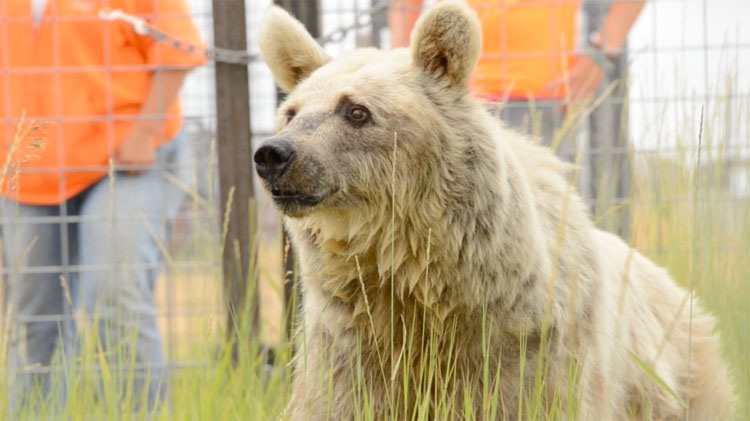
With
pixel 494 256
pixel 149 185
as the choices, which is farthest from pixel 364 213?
pixel 149 185

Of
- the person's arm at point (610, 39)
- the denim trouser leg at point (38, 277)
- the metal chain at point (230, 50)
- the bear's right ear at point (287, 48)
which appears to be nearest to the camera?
the bear's right ear at point (287, 48)

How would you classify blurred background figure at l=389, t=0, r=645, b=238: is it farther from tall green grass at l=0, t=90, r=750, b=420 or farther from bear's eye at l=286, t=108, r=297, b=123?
bear's eye at l=286, t=108, r=297, b=123

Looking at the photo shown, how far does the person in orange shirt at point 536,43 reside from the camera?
4559mm

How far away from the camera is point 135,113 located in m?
4.55

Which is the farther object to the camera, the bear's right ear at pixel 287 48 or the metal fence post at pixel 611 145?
the metal fence post at pixel 611 145

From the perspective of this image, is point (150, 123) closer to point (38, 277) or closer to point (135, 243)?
point (135, 243)

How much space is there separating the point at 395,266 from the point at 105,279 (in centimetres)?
192

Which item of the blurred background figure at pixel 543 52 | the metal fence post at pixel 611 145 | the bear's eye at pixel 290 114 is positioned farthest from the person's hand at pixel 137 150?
the metal fence post at pixel 611 145

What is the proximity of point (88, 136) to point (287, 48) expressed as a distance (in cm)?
176

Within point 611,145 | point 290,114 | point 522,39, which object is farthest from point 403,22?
point 290,114

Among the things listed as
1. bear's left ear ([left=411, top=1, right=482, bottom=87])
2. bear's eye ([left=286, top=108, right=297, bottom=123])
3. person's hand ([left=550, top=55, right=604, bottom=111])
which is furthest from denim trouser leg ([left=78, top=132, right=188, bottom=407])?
person's hand ([left=550, top=55, right=604, bottom=111])

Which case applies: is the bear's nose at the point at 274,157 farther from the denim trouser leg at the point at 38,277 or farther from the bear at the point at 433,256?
the denim trouser leg at the point at 38,277

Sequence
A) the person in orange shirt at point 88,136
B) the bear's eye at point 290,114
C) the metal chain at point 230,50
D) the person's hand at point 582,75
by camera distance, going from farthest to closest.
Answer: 1. the person's hand at point 582,75
2. the person in orange shirt at point 88,136
3. the metal chain at point 230,50
4. the bear's eye at point 290,114

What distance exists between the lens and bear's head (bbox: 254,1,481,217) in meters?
2.67
